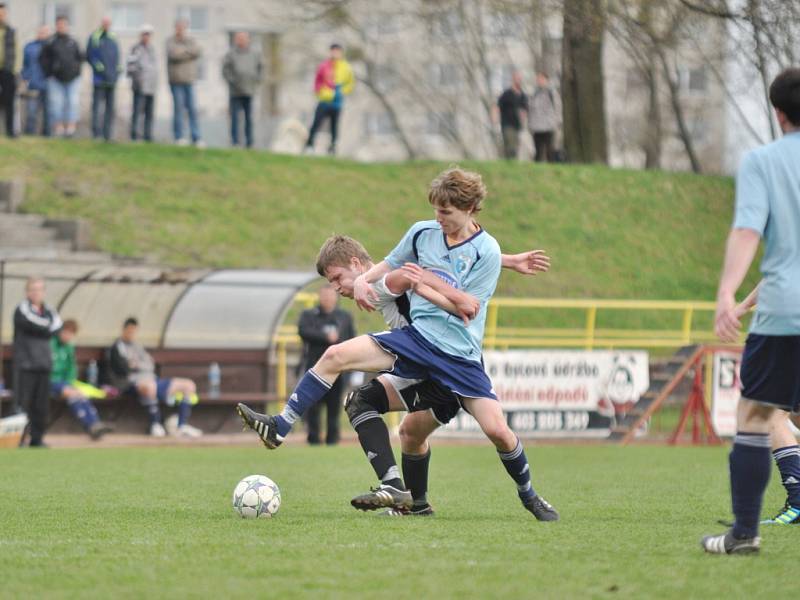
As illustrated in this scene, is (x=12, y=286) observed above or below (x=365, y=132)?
below

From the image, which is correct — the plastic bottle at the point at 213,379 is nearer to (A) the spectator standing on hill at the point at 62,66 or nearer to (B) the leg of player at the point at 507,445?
(A) the spectator standing on hill at the point at 62,66

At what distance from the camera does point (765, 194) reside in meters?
6.37

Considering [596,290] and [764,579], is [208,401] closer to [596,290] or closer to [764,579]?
[596,290]

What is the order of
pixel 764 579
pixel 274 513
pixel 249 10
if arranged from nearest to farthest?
pixel 764 579 < pixel 274 513 < pixel 249 10

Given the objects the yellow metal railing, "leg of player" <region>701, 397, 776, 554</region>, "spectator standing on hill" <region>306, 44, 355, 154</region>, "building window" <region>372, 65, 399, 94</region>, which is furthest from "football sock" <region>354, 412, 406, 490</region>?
"building window" <region>372, 65, 399, 94</region>

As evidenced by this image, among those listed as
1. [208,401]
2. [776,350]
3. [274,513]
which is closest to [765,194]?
[776,350]

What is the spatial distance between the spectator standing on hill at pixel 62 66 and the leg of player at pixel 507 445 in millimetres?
18971

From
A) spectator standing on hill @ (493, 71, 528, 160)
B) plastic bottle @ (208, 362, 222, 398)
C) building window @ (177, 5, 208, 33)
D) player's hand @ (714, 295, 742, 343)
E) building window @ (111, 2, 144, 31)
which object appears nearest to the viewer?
player's hand @ (714, 295, 742, 343)

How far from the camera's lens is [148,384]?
20.6 m

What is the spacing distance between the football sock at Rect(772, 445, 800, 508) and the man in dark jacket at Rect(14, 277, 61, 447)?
11359 mm

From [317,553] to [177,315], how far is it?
1546 cm

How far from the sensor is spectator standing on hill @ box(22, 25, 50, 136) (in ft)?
86.7

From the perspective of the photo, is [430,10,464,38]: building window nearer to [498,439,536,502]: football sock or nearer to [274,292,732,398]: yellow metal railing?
[274,292,732,398]: yellow metal railing

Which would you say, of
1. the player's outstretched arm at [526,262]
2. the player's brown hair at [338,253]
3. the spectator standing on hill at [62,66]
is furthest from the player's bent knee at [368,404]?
the spectator standing on hill at [62,66]
